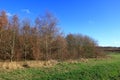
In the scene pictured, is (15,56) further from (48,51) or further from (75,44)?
(75,44)

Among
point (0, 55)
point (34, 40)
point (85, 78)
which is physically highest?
point (34, 40)

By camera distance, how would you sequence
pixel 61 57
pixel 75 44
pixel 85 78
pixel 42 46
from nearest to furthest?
pixel 85 78, pixel 42 46, pixel 61 57, pixel 75 44

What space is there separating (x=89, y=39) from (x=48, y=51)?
62.0 ft

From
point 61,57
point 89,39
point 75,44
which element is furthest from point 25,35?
point 89,39

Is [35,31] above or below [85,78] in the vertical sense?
above

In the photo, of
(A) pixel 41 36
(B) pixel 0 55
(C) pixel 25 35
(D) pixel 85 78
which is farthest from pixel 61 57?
(D) pixel 85 78

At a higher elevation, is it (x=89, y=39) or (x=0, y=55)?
(x=89, y=39)

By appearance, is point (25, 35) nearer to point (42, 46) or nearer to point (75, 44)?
point (42, 46)

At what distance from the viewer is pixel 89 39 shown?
2320 inches

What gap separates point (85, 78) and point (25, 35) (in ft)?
83.3

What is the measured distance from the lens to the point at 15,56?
38.0m

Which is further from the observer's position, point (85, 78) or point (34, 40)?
point (34, 40)

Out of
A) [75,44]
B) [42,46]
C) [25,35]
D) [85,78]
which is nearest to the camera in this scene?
[85,78]

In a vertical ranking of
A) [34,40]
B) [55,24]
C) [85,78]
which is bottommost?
[85,78]
